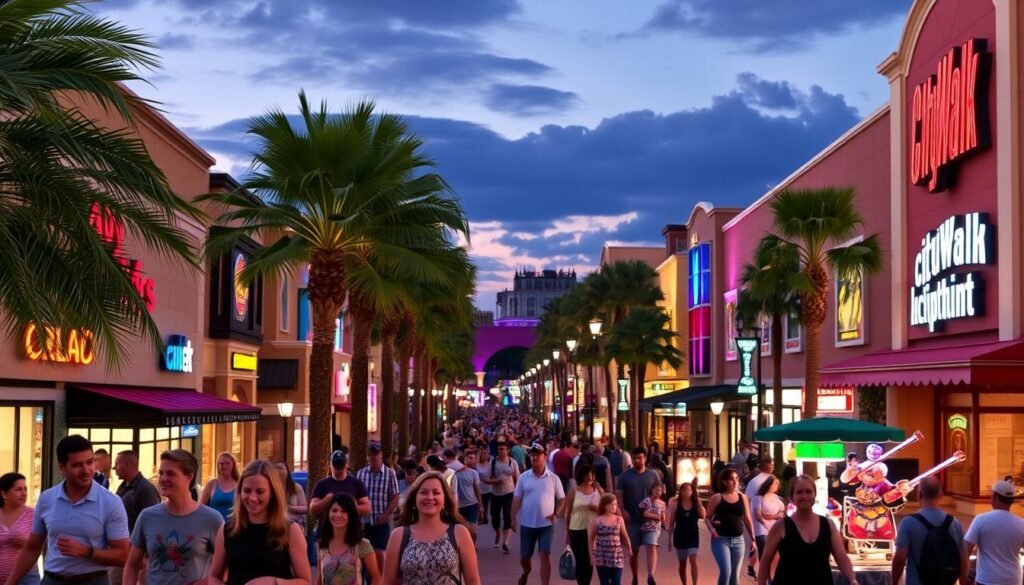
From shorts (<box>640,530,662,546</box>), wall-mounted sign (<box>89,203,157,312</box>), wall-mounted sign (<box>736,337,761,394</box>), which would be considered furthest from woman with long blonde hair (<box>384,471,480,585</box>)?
wall-mounted sign (<box>736,337,761,394</box>)

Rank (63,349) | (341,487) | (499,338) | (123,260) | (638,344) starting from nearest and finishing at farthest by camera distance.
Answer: (341,487) < (63,349) < (123,260) < (638,344) < (499,338)

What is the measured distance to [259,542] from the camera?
23.2 feet

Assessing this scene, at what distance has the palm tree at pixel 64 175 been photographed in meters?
11.8

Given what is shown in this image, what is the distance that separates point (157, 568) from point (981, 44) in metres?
22.6

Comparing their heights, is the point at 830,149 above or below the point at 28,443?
above

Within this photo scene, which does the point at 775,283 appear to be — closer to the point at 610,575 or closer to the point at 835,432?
the point at 835,432

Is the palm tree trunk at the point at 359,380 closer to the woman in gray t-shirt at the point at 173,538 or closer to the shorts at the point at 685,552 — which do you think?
the shorts at the point at 685,552

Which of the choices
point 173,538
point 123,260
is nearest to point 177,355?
point 123,260

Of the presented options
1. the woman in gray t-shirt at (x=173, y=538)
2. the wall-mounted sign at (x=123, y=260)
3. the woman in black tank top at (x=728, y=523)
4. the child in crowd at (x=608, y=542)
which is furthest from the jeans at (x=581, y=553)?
the wall-mounted sign at (x=123, y=260)

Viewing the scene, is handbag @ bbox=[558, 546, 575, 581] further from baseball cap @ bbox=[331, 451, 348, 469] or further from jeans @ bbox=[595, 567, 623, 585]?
baseball cap @ bbox=[331, 451, 348, 469]

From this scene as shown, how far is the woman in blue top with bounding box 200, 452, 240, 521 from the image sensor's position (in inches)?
479

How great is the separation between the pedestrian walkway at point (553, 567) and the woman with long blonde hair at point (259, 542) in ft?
33.1

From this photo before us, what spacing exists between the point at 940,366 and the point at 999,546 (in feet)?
51.3

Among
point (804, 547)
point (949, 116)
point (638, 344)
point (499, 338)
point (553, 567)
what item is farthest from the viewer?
point (499, 338)
